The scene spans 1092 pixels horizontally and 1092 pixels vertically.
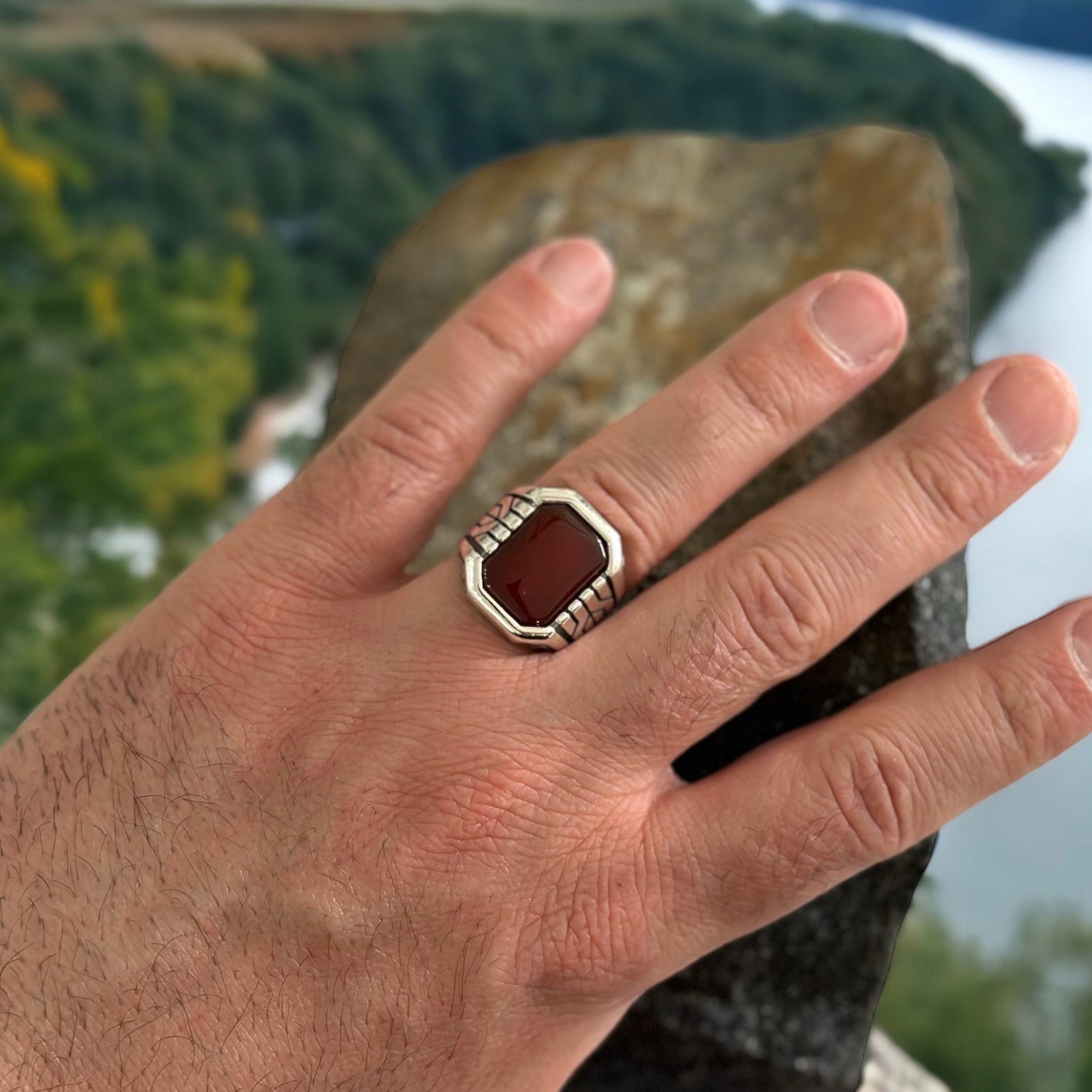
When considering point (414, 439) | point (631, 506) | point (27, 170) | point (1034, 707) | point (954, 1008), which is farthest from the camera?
point (27, 170)

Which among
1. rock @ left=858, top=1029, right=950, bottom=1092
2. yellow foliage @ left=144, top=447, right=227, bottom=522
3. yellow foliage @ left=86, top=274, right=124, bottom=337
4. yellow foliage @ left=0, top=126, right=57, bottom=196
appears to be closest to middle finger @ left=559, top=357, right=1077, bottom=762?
rock @ left=858, top=1029, right=950, bottom=1092

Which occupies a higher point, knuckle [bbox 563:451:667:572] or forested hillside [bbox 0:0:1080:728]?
knuckle [bbox 563:451:667:572]

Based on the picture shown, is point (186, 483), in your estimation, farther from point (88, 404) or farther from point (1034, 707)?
point (1034, 707)

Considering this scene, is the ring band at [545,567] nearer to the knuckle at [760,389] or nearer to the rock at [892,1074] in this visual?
the knuckle at [760,389]

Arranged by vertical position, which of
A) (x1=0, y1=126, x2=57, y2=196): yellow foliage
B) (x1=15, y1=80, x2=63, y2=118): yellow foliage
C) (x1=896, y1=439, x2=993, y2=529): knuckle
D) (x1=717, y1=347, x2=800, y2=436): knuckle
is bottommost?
(x1=0, y1=126, x2=57, y2=196): yellow foliage

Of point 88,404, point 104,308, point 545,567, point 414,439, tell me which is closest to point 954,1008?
point 545,567

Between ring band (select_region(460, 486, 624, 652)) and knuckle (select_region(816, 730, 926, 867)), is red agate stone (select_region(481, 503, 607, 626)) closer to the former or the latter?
ring band (select_region(460, 486, 624, 652))

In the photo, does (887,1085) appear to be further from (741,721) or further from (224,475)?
(224,475)

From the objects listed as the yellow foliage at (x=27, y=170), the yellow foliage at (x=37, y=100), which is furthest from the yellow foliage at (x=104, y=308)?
the yellow foliage at (x=37, y=100)
